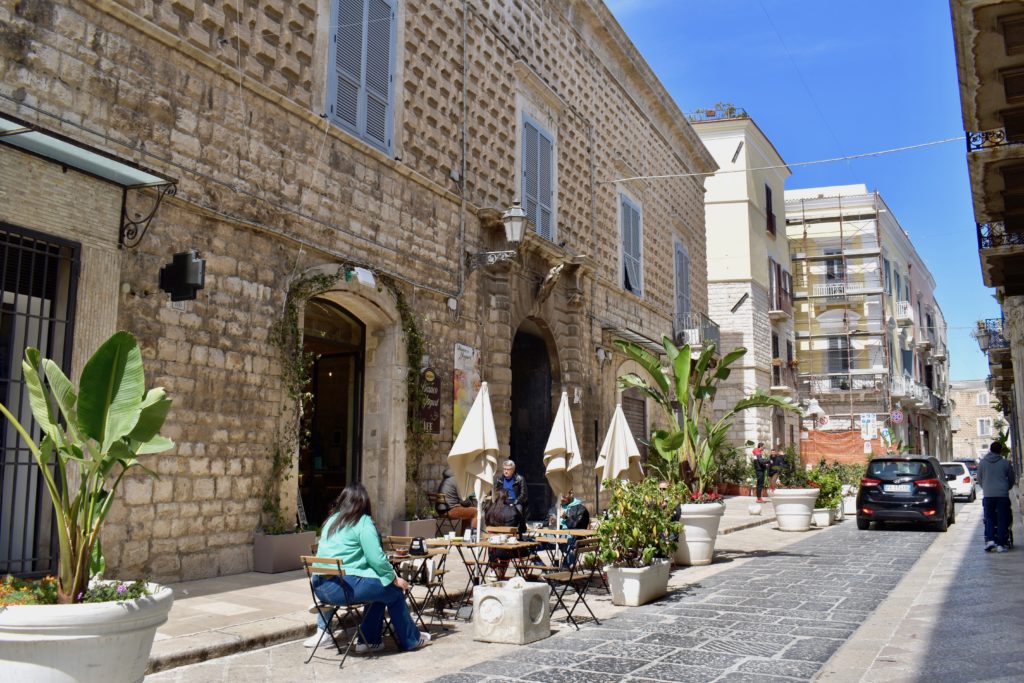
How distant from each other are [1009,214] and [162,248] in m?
12.7

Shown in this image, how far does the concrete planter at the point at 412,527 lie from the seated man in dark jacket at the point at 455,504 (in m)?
0.31

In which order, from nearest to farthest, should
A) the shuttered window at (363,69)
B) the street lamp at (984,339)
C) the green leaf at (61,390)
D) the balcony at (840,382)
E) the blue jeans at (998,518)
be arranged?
the green leaf at (61,390) < the shuttered window at (363,69) < the blue jeans at (998,518) < the street lamp at (984,339) < the balcony at (840,382)

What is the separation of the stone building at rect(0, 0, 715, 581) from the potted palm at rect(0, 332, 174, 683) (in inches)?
114

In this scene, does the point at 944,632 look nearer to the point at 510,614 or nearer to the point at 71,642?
the point at 510,614

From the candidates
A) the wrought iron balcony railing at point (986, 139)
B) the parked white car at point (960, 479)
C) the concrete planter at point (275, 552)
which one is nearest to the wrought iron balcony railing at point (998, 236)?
the wrought iron balcony railing at point (986, 139)

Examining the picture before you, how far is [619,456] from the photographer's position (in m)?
9.92

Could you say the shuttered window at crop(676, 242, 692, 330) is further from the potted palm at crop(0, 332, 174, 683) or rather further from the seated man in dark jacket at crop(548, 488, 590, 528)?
the potted palm at crop(0, 332, 174, 683)

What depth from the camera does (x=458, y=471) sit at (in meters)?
8.49

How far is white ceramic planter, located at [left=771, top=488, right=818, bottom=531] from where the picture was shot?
16.0 metres

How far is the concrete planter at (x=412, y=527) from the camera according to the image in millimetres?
10859

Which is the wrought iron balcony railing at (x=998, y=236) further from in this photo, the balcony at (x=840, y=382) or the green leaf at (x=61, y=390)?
the balcony at (x=840, y=382)

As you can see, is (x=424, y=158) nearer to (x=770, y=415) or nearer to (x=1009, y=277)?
(x=1009, y=277)

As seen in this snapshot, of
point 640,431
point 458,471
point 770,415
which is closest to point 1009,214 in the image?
point 640,431

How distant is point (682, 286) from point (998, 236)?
10.4 meters
